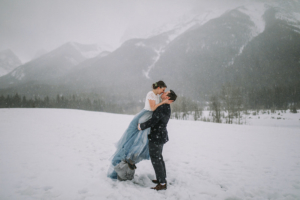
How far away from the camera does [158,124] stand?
135 inches

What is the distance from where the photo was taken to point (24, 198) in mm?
2707

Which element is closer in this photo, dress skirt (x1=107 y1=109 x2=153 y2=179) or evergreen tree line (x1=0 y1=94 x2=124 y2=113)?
dress skirt (x1=107 y1=109 x2=153 y2=179)

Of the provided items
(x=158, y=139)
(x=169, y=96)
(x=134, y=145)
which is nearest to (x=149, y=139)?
(x=158, y=139)

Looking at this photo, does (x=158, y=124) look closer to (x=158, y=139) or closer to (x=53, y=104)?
(x=158, y=139)

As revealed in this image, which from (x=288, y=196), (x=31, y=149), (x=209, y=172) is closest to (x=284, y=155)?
(x=288, y=196)

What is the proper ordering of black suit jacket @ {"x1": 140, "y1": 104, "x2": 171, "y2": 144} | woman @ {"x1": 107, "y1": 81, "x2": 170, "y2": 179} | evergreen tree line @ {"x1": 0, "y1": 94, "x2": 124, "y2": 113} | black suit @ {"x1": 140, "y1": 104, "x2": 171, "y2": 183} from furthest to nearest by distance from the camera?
1. evergreen tree line @ {"x1": 0, "y1": 94, "x2": 124, "y2": 113}
2. woman @ {"x1": 107, "y1": 81, "x2": 170, "y2": 179}
3. black suit @ {"x1": 140, "y1": 104, "x2": 171, "y2": 183}
4. black suit jacket @ {"x1": 140, "y1": 104, "x2": 171, "y2": 144}

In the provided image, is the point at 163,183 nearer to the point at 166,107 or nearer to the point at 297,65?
the point at 166,107

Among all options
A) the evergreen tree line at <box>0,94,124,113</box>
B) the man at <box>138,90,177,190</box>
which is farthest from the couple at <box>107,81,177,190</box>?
the evergreen tree line at <box>0,94,124,113</box>

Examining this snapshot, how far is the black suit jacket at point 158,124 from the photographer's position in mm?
3258

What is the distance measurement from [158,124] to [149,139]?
1.55ft

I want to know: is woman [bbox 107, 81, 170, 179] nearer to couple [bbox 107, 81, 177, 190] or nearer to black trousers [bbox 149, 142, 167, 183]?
couple [bbox 107, 81, 177, 190]

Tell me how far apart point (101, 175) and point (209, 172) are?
3.65 m

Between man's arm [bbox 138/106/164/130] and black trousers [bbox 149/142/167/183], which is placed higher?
man's arm [bbox 138/106/164/130]

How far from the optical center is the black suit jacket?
3258 mm
